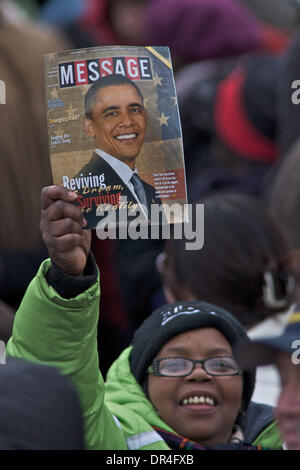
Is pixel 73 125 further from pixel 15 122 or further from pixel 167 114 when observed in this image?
pixel 15 122

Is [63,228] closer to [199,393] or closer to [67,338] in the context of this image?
[67,338]

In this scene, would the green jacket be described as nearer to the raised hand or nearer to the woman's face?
the raised hand

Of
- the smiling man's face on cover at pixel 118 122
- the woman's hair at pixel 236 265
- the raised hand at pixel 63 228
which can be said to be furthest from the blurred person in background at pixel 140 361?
the woman's hair at pixel 236 265

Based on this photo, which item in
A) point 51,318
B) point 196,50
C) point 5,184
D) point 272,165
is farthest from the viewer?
point 196,50

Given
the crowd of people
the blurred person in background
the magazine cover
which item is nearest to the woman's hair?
the crowd of people

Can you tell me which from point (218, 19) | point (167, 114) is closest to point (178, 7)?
point (218, 19)

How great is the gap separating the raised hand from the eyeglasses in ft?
1.43

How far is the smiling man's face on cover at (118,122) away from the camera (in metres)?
1.94

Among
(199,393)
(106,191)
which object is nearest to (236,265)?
(199,393)

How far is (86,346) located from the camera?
6.34 ft

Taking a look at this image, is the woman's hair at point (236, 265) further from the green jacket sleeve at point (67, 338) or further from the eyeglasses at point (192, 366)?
the green jacket sleeve at point (67, 338)

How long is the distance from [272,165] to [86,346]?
2.30 metres

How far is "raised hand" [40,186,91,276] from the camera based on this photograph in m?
1.88
